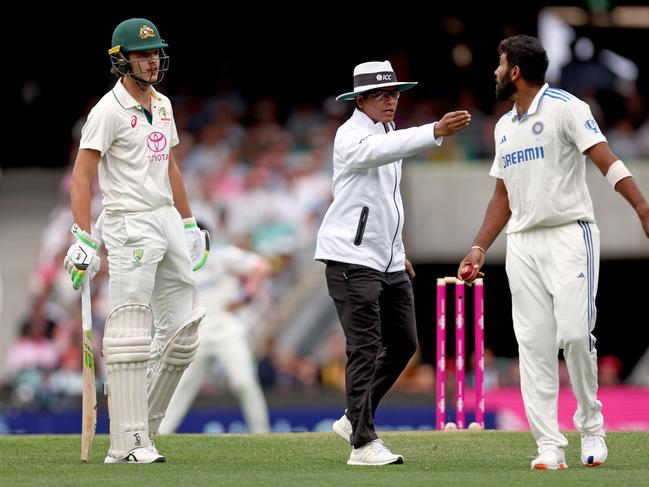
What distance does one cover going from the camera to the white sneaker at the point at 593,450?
6574 millimetres

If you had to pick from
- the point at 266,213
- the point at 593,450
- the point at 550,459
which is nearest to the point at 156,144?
the point at 550,459

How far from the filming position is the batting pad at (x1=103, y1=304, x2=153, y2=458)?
6.76 meters

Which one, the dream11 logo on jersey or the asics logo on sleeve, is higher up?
A: the asics logo on sleeve

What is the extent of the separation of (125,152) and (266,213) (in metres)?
8.47

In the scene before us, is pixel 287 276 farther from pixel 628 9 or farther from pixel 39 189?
pixel 628 9

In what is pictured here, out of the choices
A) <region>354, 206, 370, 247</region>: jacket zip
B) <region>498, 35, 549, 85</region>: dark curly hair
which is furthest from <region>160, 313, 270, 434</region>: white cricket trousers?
<region>498, 35, 549, 85</region>: dark curly hair

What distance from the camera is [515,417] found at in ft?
44.5

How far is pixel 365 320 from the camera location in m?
6.80

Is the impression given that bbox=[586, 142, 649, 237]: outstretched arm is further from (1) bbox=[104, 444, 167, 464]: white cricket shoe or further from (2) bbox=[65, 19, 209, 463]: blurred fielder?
(1) bbox=[104, 444, 167, 464]: white cricket shoe

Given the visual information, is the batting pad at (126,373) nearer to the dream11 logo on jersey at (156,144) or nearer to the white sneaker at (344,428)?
the dream11 logo on jersey at (156,144)

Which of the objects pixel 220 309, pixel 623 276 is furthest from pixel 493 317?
pixel 220 309

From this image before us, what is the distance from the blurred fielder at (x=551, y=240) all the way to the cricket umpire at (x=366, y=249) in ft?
1.77

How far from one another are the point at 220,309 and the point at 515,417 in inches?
123

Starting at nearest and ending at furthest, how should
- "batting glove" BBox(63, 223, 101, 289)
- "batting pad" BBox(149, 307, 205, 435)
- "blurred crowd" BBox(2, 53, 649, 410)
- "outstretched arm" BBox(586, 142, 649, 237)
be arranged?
"outstretched arm" BBox(586, 142, 649, 237) → "batting glove" BBox(63, 223, 101, 289) → "batting pad" BBox(149, 307, 205, 435) → "blurred crowd" BBox(2, 53, 649, 410)
